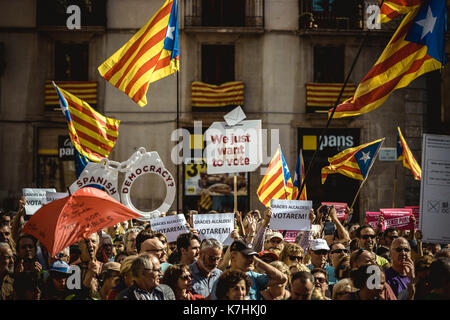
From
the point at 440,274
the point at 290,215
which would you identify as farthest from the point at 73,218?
the point at 440,274

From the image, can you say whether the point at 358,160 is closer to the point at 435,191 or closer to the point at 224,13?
the point at 435,191

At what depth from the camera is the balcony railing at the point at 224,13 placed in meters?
19.9

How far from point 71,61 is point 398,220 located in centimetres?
1368

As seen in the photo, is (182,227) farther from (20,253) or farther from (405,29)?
(405,29)

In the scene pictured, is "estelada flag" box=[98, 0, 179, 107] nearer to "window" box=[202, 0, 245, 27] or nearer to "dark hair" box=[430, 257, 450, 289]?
"dark hair" box=[430, 257, 450, 289]

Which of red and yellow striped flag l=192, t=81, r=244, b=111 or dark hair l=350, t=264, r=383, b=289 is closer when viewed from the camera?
dark hair l=350, t=264, r=383, b=289

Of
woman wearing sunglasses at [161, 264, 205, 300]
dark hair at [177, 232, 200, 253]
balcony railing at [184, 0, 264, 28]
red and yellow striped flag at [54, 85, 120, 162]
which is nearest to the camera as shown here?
woman wearing sunglasses at [161, 264, 205, 300]

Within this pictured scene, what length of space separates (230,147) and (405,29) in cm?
356

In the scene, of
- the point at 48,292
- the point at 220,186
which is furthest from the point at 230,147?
the point at 220,186

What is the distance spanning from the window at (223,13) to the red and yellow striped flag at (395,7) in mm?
12053

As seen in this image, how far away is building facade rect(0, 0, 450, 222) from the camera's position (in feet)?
64.5

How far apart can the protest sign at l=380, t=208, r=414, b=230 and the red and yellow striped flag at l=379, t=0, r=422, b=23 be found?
319 centimetres

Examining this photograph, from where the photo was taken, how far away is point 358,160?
39.8 feet

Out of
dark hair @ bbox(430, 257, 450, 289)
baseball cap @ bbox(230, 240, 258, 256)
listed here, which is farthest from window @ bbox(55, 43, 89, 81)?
dark hair @ bbox(430, 257, 450, 289)
